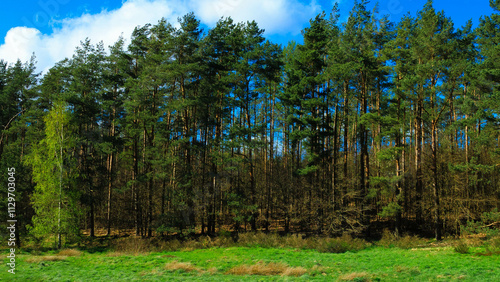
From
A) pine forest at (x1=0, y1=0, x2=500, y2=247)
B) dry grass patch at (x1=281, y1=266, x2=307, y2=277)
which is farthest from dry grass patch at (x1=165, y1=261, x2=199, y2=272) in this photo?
pine forest at (x1=0, y1=0, x2=500, y2=247)

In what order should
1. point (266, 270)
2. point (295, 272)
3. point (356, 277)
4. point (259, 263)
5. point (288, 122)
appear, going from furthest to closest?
point (288, 122), point (259, 263), point (266, 270), point (295, 272), point (356, 277)

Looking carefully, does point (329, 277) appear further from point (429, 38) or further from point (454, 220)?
point (429, 38)

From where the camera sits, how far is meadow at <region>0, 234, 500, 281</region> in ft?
35.9

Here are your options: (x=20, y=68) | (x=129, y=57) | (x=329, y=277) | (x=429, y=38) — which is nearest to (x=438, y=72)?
(x=429, y=38)

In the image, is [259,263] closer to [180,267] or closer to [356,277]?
[180,267]

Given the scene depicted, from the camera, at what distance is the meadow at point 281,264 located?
10.9m

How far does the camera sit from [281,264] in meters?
13.6

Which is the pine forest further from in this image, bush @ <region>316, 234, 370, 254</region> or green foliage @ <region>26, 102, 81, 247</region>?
bush @ <region>316, 234, 370, 254</region>

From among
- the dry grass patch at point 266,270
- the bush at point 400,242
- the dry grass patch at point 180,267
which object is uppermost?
the dry grass patch at point 266,270

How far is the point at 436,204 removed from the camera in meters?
21.8

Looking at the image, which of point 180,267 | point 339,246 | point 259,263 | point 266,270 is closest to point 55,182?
point 180,267

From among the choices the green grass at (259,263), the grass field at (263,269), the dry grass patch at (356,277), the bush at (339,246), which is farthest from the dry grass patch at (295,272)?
the bush at (339,246)

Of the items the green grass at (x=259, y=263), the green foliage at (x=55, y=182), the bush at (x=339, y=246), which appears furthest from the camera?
the green foliage at (x=55, y=182)

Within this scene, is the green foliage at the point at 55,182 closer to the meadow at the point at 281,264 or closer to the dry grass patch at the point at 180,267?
the meadow at the point at 281,264
